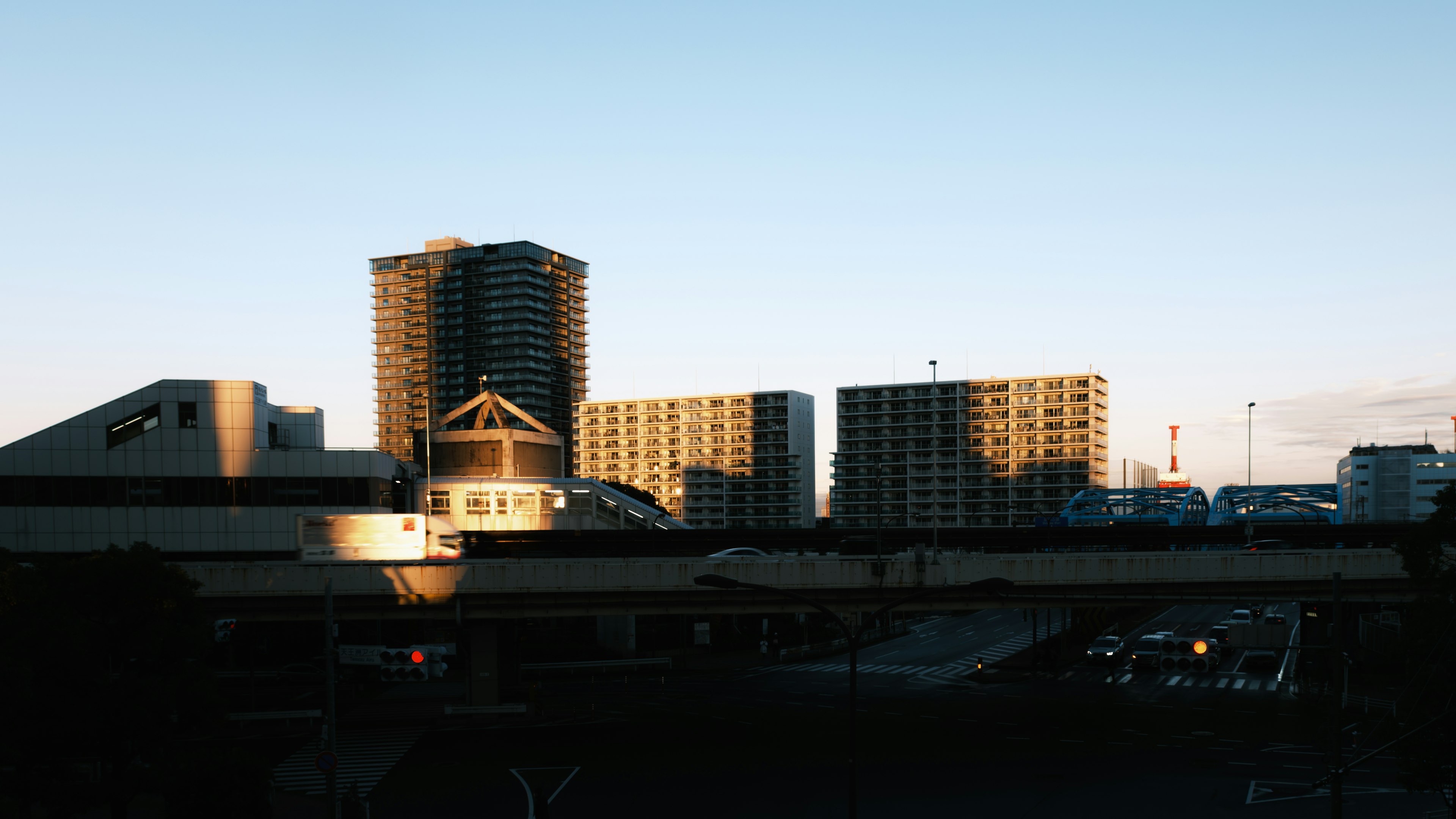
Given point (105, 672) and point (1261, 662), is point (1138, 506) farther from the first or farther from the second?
point (105, 672)

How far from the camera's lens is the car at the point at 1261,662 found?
66.2 metres

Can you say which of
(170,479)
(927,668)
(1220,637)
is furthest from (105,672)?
(1220,637)

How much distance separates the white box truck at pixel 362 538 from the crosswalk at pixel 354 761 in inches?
390

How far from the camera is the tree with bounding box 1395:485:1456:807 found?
981 inches

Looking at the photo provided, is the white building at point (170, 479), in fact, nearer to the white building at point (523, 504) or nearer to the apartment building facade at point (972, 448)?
the white building at point (523, 504)

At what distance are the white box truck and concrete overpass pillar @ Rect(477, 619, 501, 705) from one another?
303 inches

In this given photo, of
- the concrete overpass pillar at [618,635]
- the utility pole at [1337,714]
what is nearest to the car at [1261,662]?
the concrete overpass pillar at [618,635]

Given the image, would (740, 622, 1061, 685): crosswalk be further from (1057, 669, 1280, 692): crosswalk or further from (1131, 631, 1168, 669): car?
(1057, 669, 1280, 692): crosswalk

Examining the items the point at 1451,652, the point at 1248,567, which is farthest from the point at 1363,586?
the point at 1451,652

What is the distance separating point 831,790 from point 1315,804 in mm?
14443

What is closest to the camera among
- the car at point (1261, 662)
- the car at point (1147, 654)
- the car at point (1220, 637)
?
the car at point (1261, 662)

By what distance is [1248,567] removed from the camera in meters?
42.8

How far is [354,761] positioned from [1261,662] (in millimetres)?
55629

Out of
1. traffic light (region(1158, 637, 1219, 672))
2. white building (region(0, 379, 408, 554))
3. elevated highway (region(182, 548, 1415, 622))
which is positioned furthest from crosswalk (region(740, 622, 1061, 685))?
white building (region(0, 379, 408, 554))
